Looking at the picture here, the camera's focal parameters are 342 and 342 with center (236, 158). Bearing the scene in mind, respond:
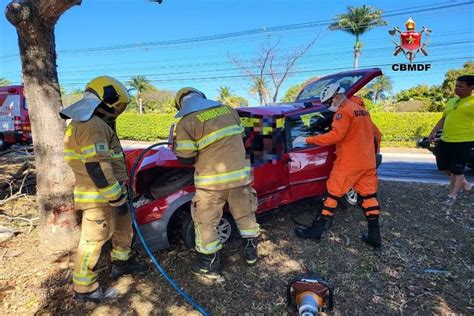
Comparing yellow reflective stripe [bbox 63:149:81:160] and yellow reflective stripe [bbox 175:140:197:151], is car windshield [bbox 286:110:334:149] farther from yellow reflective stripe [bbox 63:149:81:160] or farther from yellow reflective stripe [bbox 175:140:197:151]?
yellow reflective stripe [bbox 63:149:81:160]

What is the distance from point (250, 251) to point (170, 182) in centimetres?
118

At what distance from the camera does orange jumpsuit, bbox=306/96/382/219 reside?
351cm

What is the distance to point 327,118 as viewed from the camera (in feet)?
14.1

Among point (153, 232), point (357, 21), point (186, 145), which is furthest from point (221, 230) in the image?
point (357, 21)

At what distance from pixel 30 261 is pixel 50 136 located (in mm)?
1238

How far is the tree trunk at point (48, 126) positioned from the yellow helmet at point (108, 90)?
2.72 feet

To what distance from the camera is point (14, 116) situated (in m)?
10.3

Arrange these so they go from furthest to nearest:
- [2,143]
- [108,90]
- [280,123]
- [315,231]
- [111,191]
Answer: [2,143], [280,123], [315,231], [108,90], [111,191]

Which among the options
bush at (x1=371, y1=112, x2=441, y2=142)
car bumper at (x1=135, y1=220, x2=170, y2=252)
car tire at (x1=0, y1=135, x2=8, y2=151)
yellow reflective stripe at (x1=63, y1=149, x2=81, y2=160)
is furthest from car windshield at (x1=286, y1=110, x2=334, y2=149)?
bush at (x1=371, y1=112, x2=441, y2=142)

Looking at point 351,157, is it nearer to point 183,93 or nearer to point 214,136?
point 214,136

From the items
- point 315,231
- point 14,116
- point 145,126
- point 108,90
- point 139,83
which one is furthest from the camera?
point 139,83

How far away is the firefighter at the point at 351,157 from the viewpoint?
3.52m

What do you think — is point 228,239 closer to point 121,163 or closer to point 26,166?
point 121,163

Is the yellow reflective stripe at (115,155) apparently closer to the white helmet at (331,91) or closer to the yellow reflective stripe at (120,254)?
the yellow reflective stripe at (120,254)
